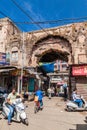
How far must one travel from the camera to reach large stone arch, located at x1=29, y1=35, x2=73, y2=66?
2663cm

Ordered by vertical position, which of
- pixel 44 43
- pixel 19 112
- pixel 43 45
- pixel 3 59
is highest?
pixel 44 43

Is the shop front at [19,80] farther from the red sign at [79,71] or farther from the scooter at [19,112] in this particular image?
the scooter at [19,112]

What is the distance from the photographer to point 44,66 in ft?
93.9

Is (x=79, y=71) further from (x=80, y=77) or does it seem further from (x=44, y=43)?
(x=44, y=43)

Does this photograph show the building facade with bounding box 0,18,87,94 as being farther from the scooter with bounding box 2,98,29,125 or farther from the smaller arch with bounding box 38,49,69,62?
the scooter with bounding box 2,98,29,125

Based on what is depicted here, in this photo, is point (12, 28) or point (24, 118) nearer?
point (24, 118)

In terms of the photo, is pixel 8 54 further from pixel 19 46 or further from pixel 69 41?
pixel 69 41

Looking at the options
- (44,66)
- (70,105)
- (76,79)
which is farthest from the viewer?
(44,66)

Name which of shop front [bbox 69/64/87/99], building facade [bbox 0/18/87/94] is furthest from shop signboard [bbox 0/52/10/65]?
shop front [bbox 69/64/87/99]

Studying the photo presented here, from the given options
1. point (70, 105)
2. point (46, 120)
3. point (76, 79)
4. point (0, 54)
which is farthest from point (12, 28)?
point (46, 120)

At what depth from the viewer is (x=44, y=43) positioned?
91.8ft

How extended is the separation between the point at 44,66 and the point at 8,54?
176 inches

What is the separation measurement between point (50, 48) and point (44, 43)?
0.95 m

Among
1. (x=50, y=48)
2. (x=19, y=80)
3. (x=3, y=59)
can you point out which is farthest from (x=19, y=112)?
(x=50, y=48)
